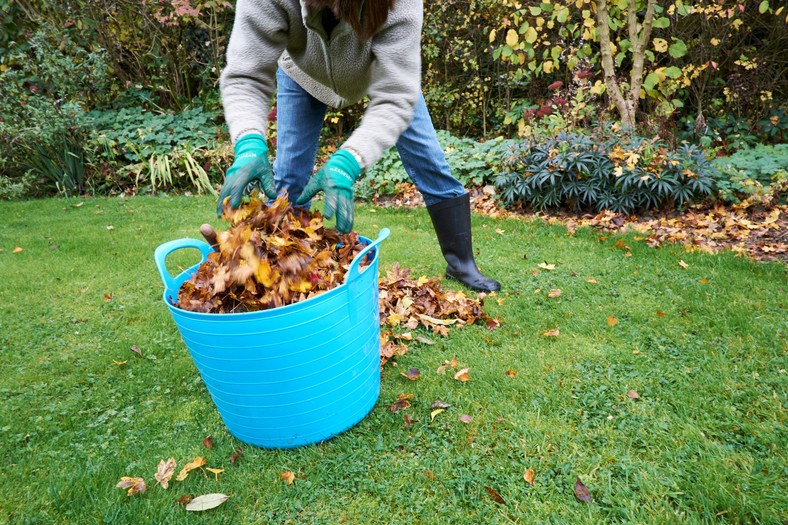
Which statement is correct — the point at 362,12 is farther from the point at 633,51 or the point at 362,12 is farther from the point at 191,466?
the point at 633,51

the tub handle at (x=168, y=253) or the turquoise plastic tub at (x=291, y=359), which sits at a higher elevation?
the tub handle at (x=168, y=253)

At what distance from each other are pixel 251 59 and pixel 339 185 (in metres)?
0.63

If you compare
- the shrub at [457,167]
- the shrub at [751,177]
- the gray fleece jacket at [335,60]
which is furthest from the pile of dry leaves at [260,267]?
the shrub at [751,177]

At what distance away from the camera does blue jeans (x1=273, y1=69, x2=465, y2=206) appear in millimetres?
2092

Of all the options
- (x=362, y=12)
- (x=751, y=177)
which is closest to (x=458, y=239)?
(x=362, y=12)

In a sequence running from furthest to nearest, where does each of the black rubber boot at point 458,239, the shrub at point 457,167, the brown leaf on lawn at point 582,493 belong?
1. the shrub at point 457,167
2. the black rubber boot at point 458,239
3. the brown leaf on lawn at point 582,493

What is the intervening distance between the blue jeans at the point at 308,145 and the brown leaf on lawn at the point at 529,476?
1.45 meters

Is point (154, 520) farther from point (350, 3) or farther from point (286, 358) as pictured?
point (350, 3)

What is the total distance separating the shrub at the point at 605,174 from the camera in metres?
3.69

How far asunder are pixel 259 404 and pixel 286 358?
211 millimetres

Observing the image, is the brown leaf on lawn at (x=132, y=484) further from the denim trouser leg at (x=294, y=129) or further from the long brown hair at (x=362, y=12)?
the long brown hair at (x=362, y=12)

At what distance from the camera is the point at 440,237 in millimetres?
2545

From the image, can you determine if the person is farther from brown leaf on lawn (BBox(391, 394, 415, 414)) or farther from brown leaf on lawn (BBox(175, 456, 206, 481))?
brown leaf on lawn (BBox(175, 456, 206, 481))

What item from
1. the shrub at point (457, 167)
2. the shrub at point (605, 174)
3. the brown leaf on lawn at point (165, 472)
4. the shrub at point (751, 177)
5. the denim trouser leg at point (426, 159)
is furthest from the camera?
the shrub at point (457, 167)
